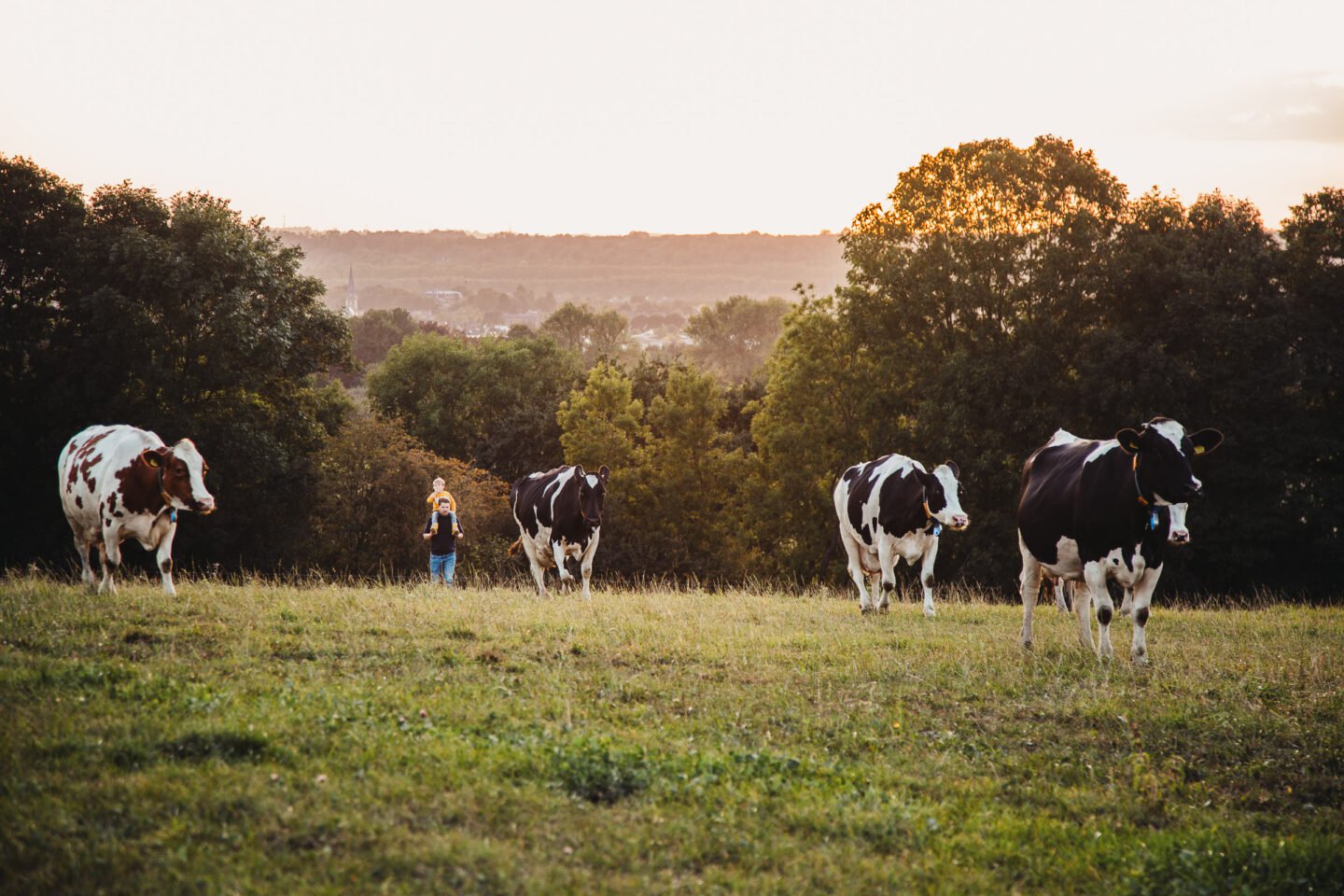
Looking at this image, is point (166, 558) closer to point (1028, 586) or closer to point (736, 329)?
point (1028, 586)

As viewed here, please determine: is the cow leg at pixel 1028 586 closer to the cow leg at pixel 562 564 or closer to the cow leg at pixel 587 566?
the cow leg at pixel 587 566

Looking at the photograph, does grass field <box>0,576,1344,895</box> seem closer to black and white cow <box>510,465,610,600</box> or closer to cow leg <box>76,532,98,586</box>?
cow leg <box>76,532,98,586</box>

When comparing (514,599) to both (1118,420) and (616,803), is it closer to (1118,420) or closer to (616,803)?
(616,803)

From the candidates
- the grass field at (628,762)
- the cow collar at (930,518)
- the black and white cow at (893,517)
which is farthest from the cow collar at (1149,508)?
the cow collar at (930,518)

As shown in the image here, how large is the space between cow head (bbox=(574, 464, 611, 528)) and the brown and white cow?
699cm

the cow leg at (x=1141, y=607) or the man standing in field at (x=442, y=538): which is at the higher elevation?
the cow leg at (x=1141, y=607)

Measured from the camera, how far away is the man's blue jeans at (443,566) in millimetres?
20547

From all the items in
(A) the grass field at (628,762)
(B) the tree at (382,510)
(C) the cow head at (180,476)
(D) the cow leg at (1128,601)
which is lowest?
(B) the tree at (382,510)

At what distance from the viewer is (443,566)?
822 inches

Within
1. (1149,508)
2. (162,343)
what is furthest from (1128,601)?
(162,343)

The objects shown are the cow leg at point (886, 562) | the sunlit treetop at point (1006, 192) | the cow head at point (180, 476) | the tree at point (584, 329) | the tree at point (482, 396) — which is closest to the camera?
the cow head at point (180, 476)

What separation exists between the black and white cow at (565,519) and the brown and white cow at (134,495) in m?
6.91

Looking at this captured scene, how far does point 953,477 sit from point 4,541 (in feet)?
98.2

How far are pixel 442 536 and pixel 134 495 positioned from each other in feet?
21.5
